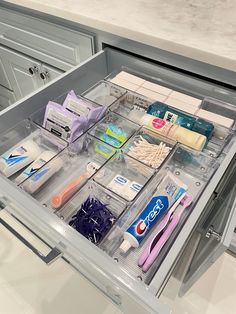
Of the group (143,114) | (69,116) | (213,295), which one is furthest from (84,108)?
(213,295)

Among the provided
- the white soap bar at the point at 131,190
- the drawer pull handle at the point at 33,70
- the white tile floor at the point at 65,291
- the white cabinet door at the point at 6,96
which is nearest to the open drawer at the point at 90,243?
the white soap bar at the point at 131,190

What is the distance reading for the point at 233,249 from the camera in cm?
105

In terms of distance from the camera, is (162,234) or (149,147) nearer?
(162,234)

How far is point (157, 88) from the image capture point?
755 mm

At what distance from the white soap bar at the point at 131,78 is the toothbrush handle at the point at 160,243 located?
411 millimetres

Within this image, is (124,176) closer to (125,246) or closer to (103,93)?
(125,246)

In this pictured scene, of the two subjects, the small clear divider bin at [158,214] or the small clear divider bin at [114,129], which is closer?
the small clear divider bin at [158,214]

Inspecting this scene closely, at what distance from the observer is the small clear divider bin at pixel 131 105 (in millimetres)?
727

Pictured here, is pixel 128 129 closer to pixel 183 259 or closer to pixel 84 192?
pixel 84 192

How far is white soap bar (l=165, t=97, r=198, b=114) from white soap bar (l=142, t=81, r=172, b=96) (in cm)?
3

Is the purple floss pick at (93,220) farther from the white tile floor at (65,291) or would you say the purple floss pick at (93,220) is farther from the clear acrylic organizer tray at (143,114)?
the white tile floor at (65,291)

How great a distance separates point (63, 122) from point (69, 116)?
0.07 feet


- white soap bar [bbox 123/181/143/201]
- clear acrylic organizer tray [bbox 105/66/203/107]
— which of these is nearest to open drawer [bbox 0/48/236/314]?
clear acrylic organizer tray [bbox 105/66/203/107]

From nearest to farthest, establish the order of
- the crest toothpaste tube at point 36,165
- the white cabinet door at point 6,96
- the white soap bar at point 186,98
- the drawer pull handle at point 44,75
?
the crest toothpaste tube at point 36,165 < the white soap bar at point 186,98 < the drawer pull handle at point 44,75 < the white cabinet door at point 6,96
